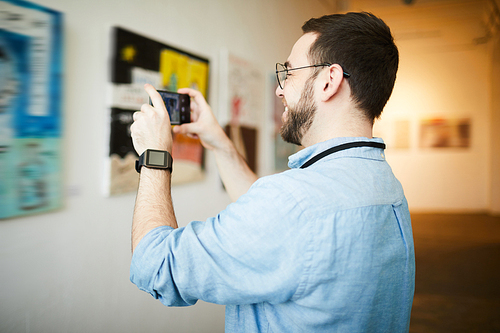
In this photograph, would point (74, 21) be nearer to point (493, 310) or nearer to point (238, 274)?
point (238, 274)

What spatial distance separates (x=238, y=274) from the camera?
741mm

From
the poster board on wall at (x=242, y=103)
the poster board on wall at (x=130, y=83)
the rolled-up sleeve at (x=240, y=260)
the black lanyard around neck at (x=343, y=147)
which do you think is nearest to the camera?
the rolled-up sleeve at (x=240, y=260)

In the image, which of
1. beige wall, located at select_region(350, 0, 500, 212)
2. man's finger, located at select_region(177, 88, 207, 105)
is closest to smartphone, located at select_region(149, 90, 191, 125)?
man's finger, located at select_region(177, 88, 207, 105)

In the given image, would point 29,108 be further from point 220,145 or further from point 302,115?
point 302,115

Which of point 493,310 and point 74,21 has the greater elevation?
point 74,21

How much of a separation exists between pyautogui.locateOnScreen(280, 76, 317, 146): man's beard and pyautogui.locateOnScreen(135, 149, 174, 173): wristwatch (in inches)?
15.4

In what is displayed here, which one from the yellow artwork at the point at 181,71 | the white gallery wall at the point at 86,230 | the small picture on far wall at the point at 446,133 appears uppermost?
the small picture on far wall at the point at 446,133

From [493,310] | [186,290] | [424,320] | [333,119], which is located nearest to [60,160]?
[186,290]

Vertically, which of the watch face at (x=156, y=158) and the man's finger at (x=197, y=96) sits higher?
the man's finger at (x=197, y=96)

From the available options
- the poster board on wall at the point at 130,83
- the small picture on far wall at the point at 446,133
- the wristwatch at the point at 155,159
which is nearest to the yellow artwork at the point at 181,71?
the poster board on wall at the point at 130,83

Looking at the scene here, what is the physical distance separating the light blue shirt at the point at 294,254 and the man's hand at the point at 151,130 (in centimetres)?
26

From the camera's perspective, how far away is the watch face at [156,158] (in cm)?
91

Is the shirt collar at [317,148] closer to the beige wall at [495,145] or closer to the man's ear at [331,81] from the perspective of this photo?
the man's ear at [331,81]

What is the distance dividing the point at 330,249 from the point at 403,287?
12.3 inches
